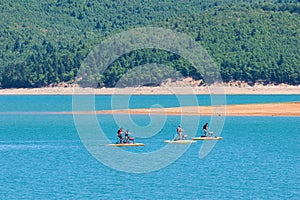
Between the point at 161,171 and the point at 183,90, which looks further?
the point at 183,90

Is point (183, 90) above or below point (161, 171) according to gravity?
above

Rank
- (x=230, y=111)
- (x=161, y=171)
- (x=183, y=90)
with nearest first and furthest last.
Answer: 1. (x=161, y=171)
2. (x=230, y=111)
3. (x=183, y=90)

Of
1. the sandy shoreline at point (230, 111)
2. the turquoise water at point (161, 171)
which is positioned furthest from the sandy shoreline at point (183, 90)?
the turquoise water at point (161, 171)

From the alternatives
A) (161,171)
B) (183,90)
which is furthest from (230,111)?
(183,90)

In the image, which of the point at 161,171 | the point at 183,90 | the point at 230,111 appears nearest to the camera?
the point at 161,171

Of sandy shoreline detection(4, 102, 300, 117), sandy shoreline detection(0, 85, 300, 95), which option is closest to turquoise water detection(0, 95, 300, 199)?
sandy shoreline detection(4, 102, 300, 117)

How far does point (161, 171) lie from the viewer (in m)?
57.7

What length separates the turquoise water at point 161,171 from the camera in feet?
162

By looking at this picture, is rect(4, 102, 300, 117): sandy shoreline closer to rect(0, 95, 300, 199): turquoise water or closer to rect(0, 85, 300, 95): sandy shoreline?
rect(0, 95, 300, 199): turquoise water

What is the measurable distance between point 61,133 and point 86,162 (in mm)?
25888

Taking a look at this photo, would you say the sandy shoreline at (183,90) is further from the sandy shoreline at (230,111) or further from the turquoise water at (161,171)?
the turquoise water at (161,171)

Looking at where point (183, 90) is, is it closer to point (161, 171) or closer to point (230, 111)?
point (230, 111)

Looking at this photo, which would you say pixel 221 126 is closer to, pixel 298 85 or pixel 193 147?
pixel 193 147

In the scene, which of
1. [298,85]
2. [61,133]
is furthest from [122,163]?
[298,85]
